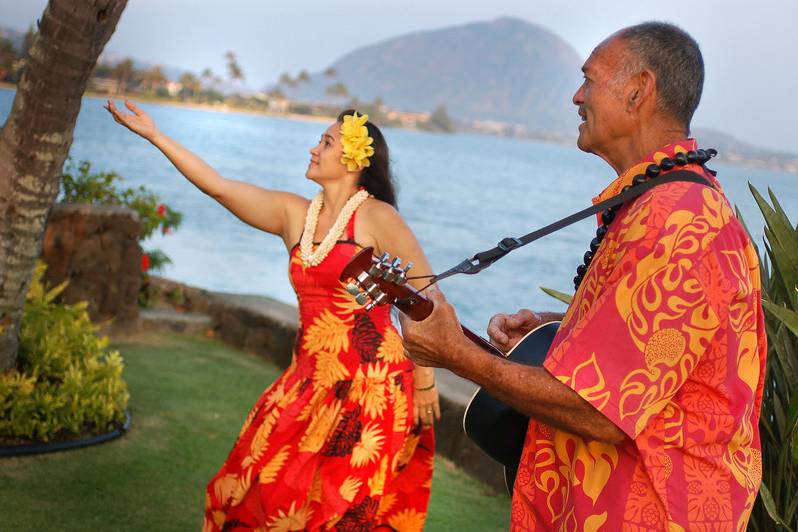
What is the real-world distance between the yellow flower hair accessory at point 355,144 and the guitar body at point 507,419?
2.33m

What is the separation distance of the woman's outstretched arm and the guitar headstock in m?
2.10

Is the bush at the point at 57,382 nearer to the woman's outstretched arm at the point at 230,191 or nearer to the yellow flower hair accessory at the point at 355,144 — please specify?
the woman's outstretched arm at the point at 230,191

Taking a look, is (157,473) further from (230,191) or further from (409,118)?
(409,118)

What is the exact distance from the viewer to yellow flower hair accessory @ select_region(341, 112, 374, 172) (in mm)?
4594

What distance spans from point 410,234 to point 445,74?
133 metres

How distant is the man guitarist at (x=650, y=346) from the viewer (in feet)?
5.99

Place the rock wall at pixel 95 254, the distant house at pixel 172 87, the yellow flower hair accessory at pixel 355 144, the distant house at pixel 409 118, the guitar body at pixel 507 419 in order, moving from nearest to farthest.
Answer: the guitar body at pixel 507 419 → the yellow flower hair accessory at pixel 355 144 → the rock wall at pixel 95 254 → the distant house at pixel 172 87 → the distant house at pixel 409 118

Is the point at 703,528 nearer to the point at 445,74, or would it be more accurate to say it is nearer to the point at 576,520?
the point at 576,520

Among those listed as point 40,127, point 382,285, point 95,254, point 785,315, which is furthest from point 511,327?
point 95,254

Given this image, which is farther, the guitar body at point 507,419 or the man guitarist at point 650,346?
the guitar body at point 507,419

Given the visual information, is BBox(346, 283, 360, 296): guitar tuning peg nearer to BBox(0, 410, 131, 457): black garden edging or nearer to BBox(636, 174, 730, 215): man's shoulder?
BBox(636, 174, 730, 215): man's shoulder

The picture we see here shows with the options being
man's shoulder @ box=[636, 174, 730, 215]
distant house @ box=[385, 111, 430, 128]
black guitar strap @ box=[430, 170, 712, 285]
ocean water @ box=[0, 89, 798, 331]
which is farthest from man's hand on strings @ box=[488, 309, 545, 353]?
distant house @ box=[385, 111, 430, 128]

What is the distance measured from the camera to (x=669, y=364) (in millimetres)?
1824

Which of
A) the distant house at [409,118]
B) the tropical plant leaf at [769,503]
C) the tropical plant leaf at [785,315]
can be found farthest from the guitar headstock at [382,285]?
the distant house at [409,118]
